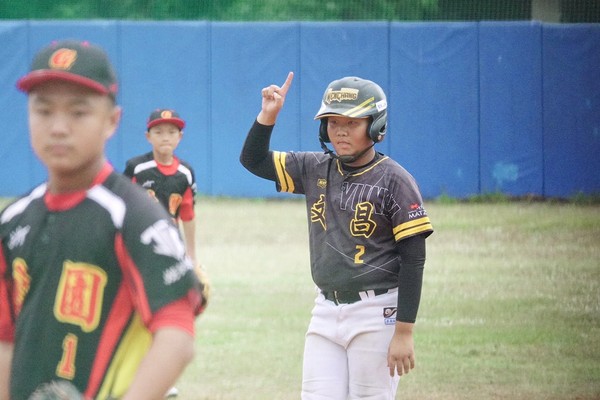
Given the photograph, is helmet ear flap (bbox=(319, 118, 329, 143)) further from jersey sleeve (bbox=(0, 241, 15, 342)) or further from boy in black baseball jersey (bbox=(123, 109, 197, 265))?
boy in black baseball jersey (bbox=(123, 109, 197, 265))

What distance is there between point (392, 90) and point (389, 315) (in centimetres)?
1743

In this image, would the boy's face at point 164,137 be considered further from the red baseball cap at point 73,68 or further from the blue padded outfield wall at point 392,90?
the blue padded outfield wall at point 392,90

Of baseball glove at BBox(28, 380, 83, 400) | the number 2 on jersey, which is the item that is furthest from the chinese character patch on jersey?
baseball glove at BBox(28, 380, 83, 400)

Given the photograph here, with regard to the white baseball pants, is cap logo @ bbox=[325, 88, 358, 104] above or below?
above

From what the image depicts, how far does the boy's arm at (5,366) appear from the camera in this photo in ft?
9.98

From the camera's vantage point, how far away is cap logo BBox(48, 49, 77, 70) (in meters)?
2.75

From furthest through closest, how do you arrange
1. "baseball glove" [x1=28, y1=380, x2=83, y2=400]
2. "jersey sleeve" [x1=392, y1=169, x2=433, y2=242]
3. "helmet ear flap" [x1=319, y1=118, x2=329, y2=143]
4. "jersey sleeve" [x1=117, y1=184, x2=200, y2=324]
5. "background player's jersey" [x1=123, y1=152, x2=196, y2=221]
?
1. "background player's jersey" [x1=123, y1=152, x2=196, y2=221]
2. "helmet ear flap" [x1=319, y1=118, x2=329, y2=143]
3. "jersey sleeve" [x1=392, y1=169, x2=433, y2=242]
4. "baseball glove" [x1=28, y1=380, x2=83, y2=400]
5. "jersey sleeve" [x1=117, y1=184, x2=200, y2=324]

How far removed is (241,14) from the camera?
996 inches

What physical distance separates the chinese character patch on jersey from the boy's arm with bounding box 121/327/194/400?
2862 millimetres

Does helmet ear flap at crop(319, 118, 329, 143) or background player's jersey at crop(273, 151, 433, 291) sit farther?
helmet ear flap at crop(319, 118, 329, 143)

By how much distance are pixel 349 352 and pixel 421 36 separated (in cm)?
1778

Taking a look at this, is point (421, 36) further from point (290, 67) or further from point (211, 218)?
point (211, 218)

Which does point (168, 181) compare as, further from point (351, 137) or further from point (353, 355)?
point (353, 355)

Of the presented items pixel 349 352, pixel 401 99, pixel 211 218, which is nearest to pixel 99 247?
pixel 349 352
